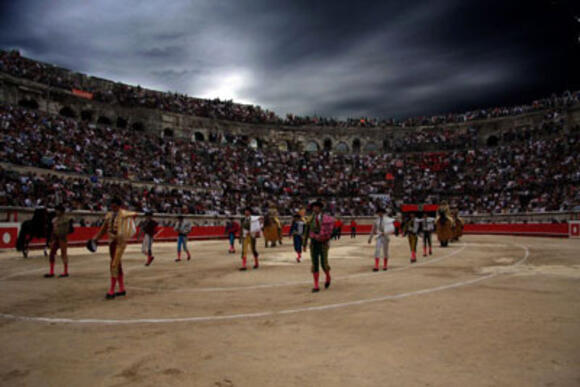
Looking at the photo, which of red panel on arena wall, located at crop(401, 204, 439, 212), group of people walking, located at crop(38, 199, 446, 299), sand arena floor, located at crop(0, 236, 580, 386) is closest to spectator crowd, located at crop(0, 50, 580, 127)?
red panel on arena wall, located at crop(401, 204, 439, 212)

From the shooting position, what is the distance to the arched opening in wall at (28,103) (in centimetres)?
3459

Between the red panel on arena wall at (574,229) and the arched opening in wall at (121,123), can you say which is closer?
the red panel on arena wall at (574,229)

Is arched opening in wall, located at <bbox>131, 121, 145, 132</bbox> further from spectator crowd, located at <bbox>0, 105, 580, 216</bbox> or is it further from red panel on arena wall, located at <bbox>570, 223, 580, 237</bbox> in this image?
red panel on arena wall, located at <bbox>570, 223, 580, 237</bbox>

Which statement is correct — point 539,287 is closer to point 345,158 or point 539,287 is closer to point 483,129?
point 345,158

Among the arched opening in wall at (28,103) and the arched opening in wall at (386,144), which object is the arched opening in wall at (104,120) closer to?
the arched opening in wall at (28,103)

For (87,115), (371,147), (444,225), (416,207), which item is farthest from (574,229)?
(87,115)

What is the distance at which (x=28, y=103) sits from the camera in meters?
35.1

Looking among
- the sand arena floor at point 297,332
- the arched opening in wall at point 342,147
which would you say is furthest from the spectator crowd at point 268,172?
the sand arena floor at point 297,332

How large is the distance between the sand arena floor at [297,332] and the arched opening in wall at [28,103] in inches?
1226

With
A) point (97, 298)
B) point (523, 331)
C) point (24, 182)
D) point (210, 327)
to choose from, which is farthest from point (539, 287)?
point (24, 182)

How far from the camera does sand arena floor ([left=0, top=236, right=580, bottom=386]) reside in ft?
12.1

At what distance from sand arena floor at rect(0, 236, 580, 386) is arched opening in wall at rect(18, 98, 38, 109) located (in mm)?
31149

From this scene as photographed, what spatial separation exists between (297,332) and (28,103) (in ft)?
127

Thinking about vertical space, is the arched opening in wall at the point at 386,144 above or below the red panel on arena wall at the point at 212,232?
above
